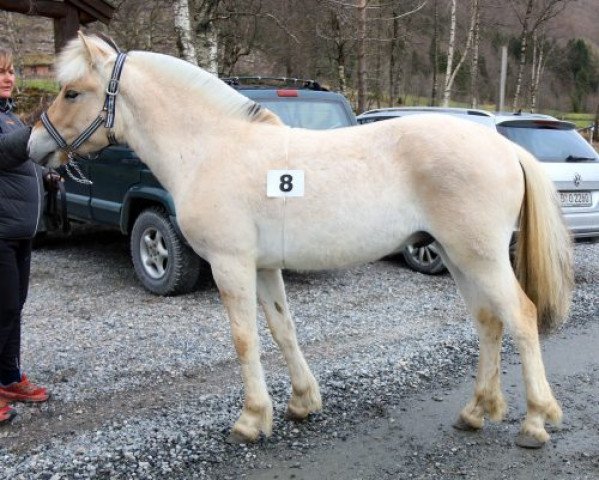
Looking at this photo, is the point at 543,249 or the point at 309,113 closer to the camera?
the point at 543,249

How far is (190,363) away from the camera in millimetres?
4367

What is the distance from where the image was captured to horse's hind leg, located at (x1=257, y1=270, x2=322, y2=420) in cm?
346


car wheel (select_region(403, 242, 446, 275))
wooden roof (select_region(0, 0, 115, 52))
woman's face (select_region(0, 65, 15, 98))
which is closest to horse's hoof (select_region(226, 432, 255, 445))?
woman's face (select_region(0, 65, 15, 98))

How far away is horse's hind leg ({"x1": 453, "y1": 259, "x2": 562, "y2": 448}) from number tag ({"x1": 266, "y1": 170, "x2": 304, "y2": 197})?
3.16 feet

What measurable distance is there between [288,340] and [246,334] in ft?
1.33

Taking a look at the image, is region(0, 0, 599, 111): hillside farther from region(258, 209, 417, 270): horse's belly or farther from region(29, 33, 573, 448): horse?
region(258, 209, 417, 270): horse's belly

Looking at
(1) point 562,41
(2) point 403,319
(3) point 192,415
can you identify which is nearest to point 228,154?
(3) point 192,415

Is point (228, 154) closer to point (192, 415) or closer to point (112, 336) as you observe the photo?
point (192, 415)

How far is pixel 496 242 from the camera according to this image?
115 inches

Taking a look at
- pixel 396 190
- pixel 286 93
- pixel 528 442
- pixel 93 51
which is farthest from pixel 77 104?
pixel 286 93

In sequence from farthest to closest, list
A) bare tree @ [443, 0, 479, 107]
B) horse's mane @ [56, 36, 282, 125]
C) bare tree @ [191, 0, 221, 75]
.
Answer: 1. bare tree @ [443, 0, 479, 107]
2. bare tree @ [191, 0, 221, 75]
3. horse's mane @ [56, 36, 282, 125]

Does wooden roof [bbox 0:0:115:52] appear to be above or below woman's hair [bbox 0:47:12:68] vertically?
above

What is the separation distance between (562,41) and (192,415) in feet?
165

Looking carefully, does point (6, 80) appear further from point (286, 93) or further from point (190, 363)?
point (286, 93)
